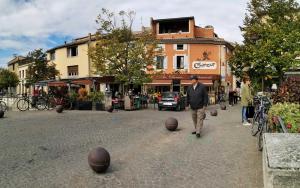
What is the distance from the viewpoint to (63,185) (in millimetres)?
6391

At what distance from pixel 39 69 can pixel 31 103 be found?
2525cm

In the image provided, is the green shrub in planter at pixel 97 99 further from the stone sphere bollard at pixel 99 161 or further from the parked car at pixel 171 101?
the stone sphere bollard at pixel 99 161

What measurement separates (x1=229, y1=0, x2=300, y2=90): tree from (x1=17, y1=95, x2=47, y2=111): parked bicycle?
52.2ft

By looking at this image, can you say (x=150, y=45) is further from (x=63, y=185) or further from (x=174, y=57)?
(x=63, y=185)

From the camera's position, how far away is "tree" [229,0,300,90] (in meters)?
28.7

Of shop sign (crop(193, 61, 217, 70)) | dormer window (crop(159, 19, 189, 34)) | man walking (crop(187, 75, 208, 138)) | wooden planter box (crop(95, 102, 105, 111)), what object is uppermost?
dormer window (crop(159, 19, 189, 34))

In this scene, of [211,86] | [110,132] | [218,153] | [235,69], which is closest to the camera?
[218,153]

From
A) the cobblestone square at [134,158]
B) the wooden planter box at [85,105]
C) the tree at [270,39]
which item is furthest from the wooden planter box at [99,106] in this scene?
the tree at [270,39]

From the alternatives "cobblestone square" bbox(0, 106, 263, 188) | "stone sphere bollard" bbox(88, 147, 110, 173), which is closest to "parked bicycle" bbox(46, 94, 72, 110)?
"cobblestone square" bbox(0, 106, 263, 188)

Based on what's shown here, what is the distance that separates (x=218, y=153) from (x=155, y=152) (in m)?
1.43

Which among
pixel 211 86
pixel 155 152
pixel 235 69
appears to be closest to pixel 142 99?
pixel 235 69

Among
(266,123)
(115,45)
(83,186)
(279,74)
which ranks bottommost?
(83,186)

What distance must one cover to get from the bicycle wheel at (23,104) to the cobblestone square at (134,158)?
1057 centimetres

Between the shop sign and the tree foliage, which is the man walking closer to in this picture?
the shop sign
